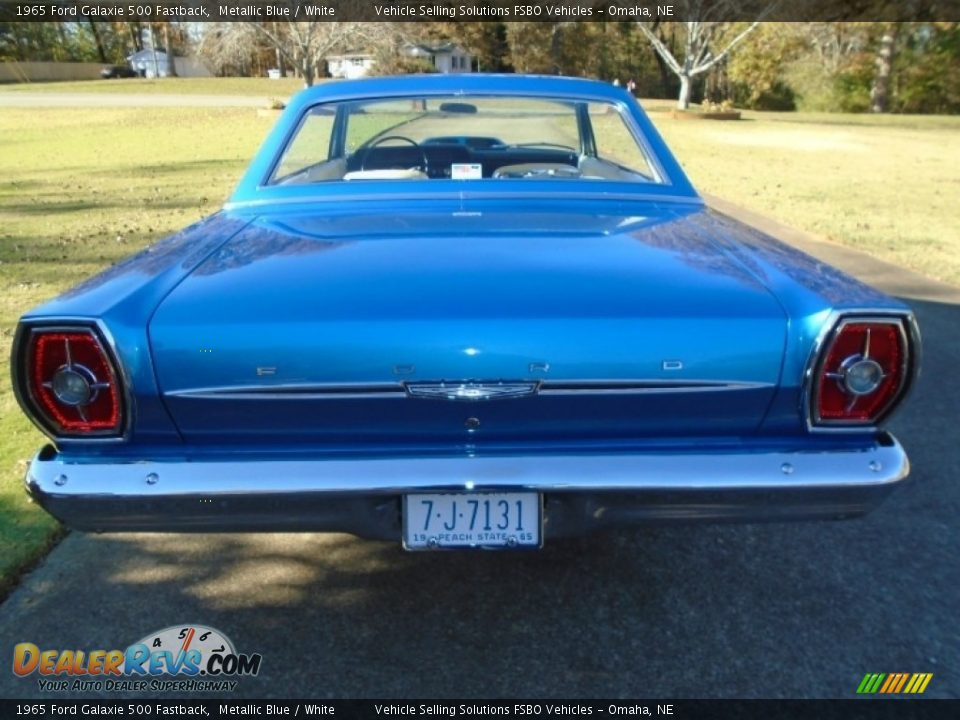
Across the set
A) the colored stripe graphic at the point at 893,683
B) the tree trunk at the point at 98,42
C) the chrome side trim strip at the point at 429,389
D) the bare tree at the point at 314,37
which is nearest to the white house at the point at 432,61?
the bare tree at the point at 314,37

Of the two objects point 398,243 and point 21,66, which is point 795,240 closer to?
point 398,243

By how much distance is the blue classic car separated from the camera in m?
2.15

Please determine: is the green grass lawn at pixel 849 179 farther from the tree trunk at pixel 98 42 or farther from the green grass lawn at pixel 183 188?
the tree trunk at pixel 98 42

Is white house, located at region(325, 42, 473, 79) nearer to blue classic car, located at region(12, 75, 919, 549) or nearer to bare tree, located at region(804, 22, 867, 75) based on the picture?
bare tree, located at region(804, 22, 867, 75)

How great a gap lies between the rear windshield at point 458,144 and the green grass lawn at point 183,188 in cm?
184

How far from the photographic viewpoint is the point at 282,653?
2.62 m

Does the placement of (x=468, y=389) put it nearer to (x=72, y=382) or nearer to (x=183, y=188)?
(x=72, y=382)

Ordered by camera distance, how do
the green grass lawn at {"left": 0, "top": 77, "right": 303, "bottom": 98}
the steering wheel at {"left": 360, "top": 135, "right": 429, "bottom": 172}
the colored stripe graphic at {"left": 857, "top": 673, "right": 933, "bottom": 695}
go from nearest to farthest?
the colored stripe graphic at {"left": 857, "top": 673, "right": 933, "bottom": 695}, the steering wheel at {"left": 360, "top": 135, "right": 429, "bottom": 172}, the green grass lawn at {"left": 0, "top": 77, "right": 303, "bottom": 98}

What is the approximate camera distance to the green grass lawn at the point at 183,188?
6367 mm

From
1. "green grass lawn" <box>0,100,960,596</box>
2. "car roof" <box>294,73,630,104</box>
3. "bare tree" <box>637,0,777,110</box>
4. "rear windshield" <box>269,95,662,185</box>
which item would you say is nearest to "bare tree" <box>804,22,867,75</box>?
"bare tree" <box>637,0,777,110</box>

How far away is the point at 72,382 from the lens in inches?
87.4

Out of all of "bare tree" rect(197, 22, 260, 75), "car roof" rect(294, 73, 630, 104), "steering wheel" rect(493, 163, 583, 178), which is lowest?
"steering wheel" rect(493, 163, 583, 178)
